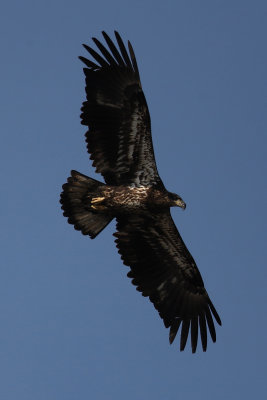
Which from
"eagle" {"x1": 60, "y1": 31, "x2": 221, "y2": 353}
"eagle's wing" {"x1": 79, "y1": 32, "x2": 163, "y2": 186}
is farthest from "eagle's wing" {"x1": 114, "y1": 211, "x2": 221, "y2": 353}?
"eagle's wing" {"x1": 79, "y1": 32, "x2": 163, "y2": 186}

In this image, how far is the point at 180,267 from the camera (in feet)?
46.3

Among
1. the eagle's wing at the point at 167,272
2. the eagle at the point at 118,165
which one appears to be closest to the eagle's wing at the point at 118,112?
the eagle at the point at 118,165

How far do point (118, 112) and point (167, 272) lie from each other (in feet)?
9.35

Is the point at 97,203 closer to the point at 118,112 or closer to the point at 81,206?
the point at 81,206

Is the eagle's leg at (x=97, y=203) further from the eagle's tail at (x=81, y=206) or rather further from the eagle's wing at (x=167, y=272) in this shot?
the eagle's wing at (x=167, y=272)

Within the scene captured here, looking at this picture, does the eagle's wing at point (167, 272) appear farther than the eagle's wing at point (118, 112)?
Yes

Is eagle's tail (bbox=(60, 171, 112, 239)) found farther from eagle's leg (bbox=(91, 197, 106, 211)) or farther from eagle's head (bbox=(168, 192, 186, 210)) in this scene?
eagle's head (bbox=(168, 192, 186, 210))

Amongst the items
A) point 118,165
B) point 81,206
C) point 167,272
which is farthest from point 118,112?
point 167,272

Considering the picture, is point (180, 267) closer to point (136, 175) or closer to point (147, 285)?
point (147, 285)

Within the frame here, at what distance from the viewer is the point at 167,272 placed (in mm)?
14047

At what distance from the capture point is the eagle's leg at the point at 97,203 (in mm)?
13016

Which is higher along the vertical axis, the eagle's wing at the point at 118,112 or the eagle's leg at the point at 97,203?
the eagle's wing at the point at 118,112

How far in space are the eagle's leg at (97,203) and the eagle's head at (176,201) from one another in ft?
3.43

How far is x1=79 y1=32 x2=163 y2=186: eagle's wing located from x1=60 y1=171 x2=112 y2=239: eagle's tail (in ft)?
1.14
